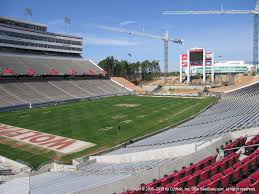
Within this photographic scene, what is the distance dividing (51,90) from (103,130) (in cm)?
3789

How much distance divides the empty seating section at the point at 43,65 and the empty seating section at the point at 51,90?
383 cm

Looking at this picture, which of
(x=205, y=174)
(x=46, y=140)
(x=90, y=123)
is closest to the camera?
(x=205, y=174)

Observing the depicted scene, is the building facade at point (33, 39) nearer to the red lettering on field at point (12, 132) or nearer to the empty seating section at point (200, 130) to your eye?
the red lettering on field at point (12, 132)

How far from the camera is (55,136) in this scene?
110 feet

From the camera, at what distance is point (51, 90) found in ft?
231

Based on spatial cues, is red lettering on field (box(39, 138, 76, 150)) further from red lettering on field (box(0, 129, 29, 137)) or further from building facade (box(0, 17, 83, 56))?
building facade (box(0, 17, 83, 56))

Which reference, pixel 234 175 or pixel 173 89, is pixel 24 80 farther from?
pixel 234 175

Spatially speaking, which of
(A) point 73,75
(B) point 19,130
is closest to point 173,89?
(A) point 73,75

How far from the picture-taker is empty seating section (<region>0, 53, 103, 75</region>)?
73.8 m

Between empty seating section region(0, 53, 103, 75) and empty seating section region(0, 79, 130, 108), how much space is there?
3825 mm

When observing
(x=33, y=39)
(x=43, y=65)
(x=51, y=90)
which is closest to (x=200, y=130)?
(x=51, y=90)

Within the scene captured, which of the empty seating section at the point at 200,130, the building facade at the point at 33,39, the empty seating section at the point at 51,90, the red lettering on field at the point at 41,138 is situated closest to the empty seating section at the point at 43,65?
the building facade at the point at 33,39

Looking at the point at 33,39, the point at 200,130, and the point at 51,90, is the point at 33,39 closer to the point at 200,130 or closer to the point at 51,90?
the point at 51,90

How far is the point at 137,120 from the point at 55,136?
13020 millimetres
